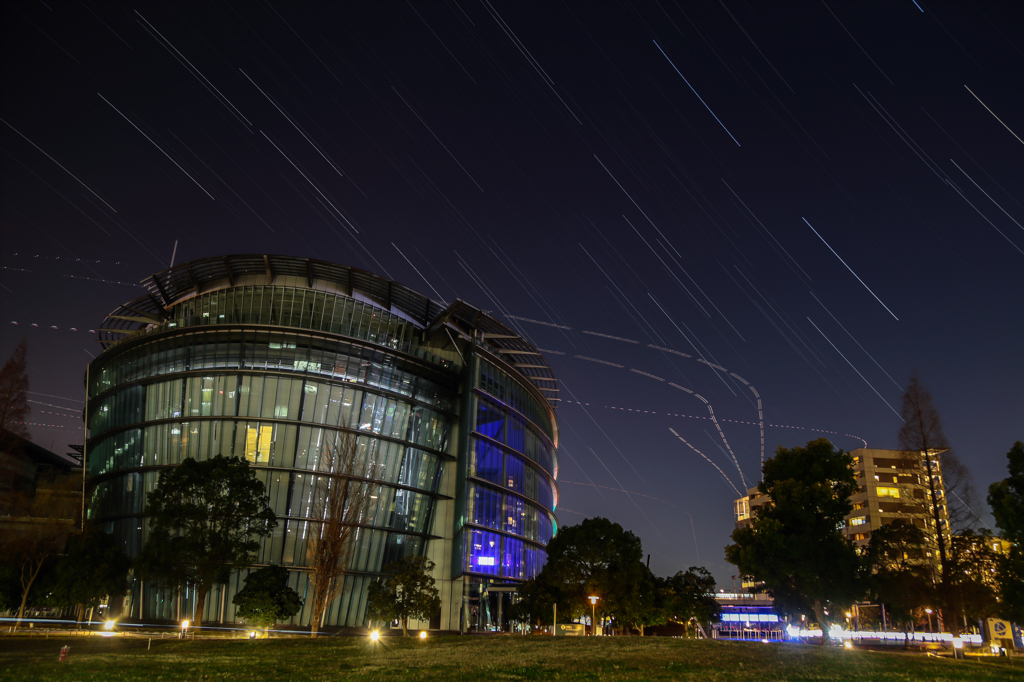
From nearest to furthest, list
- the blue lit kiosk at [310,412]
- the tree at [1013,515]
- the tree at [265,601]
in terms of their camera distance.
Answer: the tree at [1013,515] → the tree at [265,601] → the blue lit kiosk at [310,412]

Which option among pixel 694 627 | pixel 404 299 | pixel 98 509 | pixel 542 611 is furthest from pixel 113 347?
pixel 694 627

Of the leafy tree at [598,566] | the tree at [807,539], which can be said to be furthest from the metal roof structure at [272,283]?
the tree at [807,539]

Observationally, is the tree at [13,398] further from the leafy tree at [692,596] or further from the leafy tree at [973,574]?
the leafy tree at [973,574]

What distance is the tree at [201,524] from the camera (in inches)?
1756

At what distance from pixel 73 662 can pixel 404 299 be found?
2067 inches

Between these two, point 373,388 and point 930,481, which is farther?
point 373,388

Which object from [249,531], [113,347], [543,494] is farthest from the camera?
[543,494]

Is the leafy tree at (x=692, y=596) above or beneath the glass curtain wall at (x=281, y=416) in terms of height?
beneath

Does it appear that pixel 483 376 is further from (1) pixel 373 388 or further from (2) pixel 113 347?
(2) pixel 113 347

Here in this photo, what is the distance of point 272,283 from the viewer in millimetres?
67500

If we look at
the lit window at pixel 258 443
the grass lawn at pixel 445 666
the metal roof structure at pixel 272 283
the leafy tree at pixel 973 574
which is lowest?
the grass lawn at pixel 445 666

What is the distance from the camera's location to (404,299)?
71375 millimetres

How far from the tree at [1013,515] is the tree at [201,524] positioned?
4481 centimetres

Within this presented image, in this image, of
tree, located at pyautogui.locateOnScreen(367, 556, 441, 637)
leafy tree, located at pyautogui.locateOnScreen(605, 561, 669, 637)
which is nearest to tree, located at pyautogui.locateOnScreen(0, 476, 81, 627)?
tree, located at pyautogui.locateOnScreen(367, 556, 441, 637)
